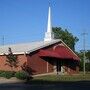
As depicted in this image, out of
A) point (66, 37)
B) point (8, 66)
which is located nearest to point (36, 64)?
point (8, 66)

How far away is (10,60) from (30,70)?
3.12 metres

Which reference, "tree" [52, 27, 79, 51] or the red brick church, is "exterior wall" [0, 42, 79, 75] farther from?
"tree" [52, 27, 79, 51]

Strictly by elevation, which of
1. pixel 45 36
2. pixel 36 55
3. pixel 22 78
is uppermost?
pixel 45 36

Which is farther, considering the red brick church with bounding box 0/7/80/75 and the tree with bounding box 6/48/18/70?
the tree with bounding box 6/48/18/70

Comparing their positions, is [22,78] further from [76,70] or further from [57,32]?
[57,32]

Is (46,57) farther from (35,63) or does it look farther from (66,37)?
(66,37)

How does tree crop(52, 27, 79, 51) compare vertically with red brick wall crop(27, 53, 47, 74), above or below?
above

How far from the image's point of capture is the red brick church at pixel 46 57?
4109 cm

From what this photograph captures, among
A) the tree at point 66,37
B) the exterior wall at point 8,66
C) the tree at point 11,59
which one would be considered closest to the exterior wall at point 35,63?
the exterior wall at point 8,66

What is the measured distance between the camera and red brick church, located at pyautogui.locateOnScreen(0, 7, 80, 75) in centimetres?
4109

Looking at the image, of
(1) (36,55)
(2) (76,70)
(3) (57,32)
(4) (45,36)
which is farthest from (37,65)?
(3) (57,32)

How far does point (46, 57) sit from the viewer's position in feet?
142

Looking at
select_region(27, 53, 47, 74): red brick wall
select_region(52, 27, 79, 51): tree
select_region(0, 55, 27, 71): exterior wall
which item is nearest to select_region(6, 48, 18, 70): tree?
select_region(0, 55, 27, 71): exterior wall

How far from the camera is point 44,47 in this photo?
43219mm
